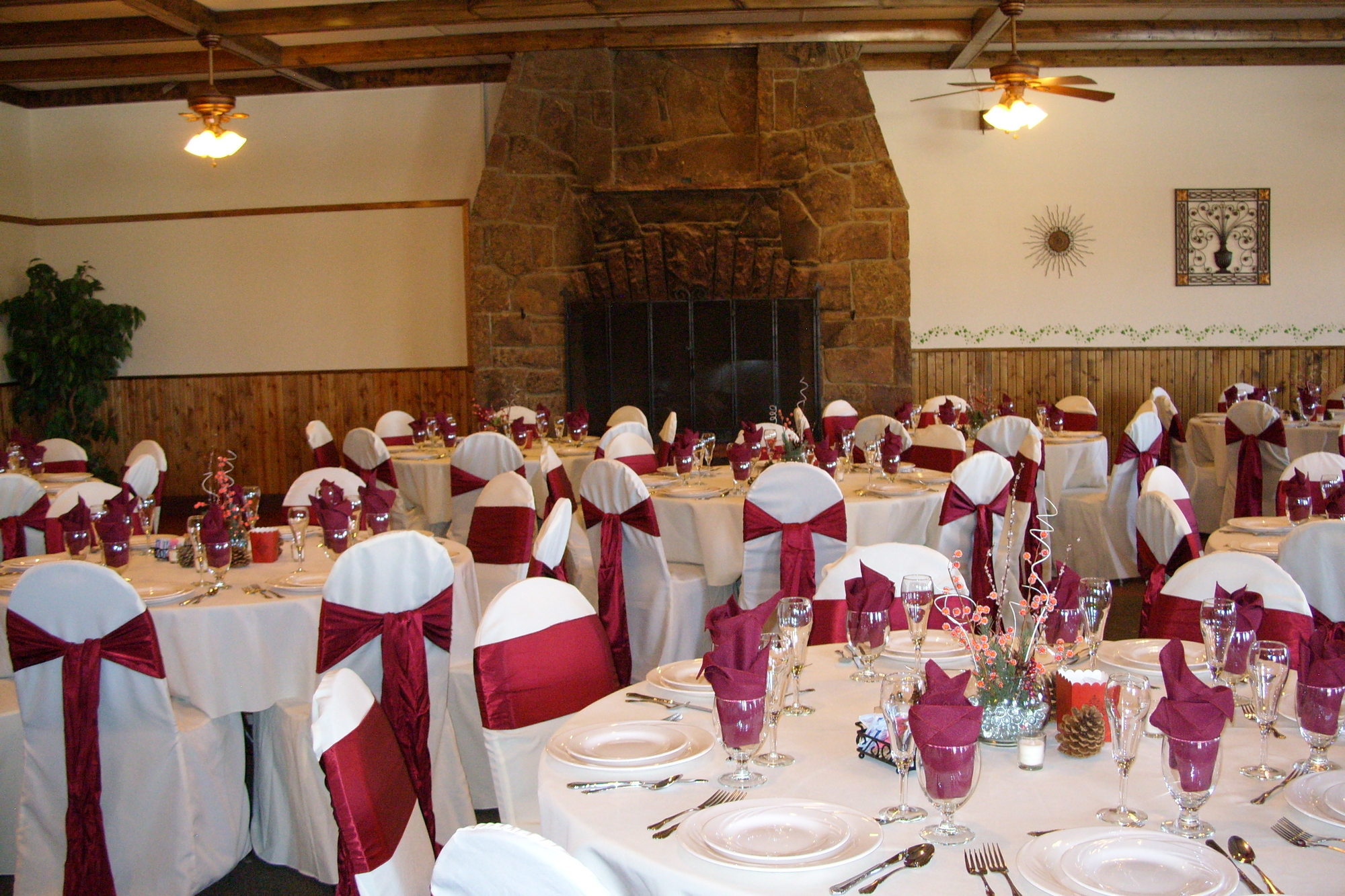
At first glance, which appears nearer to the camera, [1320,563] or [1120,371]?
[1320,563]

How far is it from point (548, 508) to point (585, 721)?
3.22 metres

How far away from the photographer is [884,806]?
1680 mm

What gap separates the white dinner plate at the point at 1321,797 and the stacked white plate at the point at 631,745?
0.88 metres

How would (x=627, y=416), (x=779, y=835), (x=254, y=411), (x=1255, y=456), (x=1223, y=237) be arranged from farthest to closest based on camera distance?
(x=254, y=411) → (x=1223, y=237) → (x=627, y=416) → (x=1255, y=456) → (x=779, y=835)

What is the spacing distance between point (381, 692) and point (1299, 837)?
2.16 meters

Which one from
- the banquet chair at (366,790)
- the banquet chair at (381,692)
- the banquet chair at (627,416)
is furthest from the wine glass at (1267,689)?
the banquet chair at (627,416)

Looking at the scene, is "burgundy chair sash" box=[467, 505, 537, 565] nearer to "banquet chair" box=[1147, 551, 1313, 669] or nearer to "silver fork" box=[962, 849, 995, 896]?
"banquet chair" box=[1147, 551, 1313, 669]

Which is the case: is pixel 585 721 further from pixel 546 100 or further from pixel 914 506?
pixel 546 100

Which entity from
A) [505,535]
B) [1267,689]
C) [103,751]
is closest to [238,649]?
[103,751]

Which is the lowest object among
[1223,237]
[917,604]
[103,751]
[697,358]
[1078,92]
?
[103,751]

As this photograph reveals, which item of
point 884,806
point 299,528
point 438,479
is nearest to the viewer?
point 884,806

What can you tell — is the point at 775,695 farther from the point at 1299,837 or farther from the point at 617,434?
the point at 617,434

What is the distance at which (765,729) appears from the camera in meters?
1.80

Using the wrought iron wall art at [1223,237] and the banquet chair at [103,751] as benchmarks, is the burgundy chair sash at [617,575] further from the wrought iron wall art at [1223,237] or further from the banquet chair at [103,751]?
the wrought iron wall art at [1223,237]
